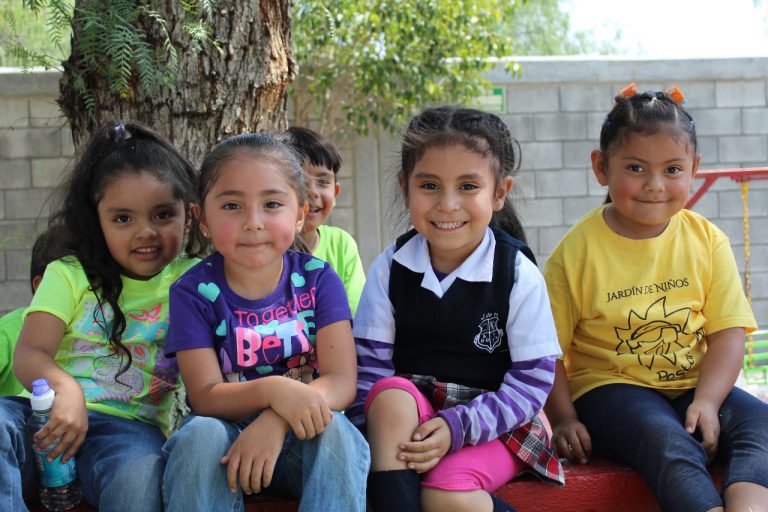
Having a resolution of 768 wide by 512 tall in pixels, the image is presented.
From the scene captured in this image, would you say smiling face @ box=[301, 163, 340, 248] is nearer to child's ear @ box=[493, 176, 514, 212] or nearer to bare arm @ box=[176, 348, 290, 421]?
child's ear @ box=[493, 176, 514, 212]

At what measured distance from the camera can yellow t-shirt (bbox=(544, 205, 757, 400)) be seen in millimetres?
2717

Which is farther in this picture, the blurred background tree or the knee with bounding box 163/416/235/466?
the blurred background tree

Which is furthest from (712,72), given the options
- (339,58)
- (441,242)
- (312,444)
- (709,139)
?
(312,444)

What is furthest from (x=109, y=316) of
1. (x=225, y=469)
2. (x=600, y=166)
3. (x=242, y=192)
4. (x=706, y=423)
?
(x=706, y=423)

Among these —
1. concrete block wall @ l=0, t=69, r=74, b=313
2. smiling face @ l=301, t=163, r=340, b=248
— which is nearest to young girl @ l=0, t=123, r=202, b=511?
smiling face @ l=301, t=163, r=340, b=248

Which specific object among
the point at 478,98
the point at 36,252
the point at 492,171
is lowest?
the point at 36,252

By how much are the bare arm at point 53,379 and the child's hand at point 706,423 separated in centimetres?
172

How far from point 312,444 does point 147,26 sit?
1780 millimetres

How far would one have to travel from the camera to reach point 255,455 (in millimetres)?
2121

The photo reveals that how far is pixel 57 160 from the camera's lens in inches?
292

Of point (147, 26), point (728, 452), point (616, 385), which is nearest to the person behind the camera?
point (728, 452)

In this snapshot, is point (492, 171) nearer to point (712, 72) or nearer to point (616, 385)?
point (616, 385)

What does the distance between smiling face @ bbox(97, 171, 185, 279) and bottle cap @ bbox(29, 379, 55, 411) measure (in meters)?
0.50

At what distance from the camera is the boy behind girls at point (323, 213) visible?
11.0ft
